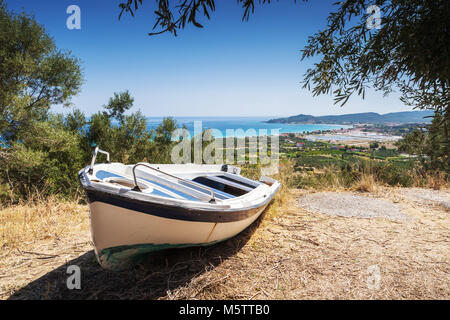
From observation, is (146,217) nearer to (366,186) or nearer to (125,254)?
(125,254)

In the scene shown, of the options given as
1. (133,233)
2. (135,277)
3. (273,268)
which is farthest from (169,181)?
(273,268)

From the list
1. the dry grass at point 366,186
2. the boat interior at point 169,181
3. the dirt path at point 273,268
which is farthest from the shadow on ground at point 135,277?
the dry grass at point 366,186

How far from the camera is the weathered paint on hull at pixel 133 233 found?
93.5 inches

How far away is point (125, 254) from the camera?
265 centimetres

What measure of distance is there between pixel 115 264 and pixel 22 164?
6.05 m

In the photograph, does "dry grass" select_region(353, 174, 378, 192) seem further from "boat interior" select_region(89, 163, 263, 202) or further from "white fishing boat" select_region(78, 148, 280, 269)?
"white fishing boat" select_region(78, 148, 280, 269)

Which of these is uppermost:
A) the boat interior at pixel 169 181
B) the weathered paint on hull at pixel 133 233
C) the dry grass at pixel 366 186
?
the boat interior at pixel 169 181

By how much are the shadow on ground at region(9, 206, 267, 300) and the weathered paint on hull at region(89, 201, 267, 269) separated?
22cm

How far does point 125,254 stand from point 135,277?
0.36m

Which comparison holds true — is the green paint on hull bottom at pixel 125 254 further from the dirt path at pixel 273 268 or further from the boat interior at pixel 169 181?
the boat interior at pixel 169 181

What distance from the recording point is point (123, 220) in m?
2.39

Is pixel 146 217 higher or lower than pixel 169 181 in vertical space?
lower

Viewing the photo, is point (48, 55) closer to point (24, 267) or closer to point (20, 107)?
point (20, 107)

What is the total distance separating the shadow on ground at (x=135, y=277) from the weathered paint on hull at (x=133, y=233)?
22 cm
